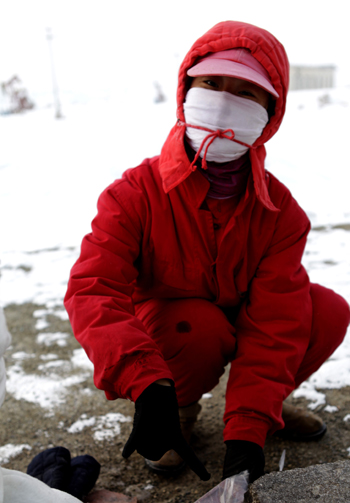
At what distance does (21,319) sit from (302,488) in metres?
2.22

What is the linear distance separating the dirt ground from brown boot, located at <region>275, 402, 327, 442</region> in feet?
0.08

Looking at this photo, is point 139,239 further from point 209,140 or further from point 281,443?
point 281,443

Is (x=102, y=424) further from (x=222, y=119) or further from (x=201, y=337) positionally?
(x=222, y=119)

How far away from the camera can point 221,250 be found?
1661 millimetres

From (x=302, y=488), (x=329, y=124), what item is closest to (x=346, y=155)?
(x=329, y=124)

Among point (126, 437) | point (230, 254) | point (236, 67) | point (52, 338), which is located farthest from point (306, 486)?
point (52, 338)

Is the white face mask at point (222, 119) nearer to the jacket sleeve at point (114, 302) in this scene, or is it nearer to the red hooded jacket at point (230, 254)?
the red hooded jacket at point (230, 254)

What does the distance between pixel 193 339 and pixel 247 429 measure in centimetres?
33


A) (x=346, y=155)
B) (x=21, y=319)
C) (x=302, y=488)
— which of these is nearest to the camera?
(x=302, y=488)

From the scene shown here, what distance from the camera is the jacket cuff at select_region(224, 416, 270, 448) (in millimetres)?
1478

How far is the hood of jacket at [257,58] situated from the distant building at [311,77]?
83.4ft

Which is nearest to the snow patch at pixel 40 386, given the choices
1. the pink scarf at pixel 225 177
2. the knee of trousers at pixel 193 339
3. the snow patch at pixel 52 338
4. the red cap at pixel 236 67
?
the snow patch at pixel 52 338

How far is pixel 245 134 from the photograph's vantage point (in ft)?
5.46

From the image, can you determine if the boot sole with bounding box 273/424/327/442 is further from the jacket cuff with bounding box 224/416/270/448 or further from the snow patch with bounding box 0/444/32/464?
the snow patch with bounding box 0/444/32/464
